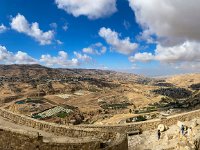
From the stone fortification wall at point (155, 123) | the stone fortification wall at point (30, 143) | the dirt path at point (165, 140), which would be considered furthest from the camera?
the stone fortification wall at point (155, 123)

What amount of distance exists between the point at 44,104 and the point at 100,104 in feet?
83.7

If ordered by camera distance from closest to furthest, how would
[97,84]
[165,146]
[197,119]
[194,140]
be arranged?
[194,140], [165,146], [197,119], [97,84]

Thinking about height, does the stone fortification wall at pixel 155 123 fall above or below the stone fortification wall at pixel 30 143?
below

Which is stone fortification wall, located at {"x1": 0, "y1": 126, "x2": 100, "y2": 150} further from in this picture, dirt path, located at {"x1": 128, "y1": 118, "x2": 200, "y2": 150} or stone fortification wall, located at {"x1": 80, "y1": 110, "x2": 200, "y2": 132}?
stone fortification wall, located at {"x1": 80, "y1": 110, "x2": 200, "y2": 132}

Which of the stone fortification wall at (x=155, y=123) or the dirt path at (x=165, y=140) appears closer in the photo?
the dirt path at (x=165, y=140)

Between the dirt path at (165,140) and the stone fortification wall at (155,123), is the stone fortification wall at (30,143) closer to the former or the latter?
the dirt path at (165,140)

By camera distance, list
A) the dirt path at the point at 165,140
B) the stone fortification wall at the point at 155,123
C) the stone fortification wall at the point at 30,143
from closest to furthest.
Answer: the stone fortification wall at the point at 30,143 < the dirt path at the point at 165,140 < the stone fortification wall at the point at 155,123

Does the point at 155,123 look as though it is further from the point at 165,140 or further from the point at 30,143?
the point at 30,143

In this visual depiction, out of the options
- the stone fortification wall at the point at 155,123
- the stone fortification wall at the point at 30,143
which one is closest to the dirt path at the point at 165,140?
the stone fortification wall at the point at 155,123

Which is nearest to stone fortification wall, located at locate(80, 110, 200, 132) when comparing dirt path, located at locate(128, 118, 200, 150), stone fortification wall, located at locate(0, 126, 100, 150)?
dirt path, located at locate(128, 118, 200, 150)

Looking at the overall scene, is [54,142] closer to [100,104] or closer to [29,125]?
[29,125]

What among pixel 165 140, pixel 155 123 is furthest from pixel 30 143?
pixel 155 123

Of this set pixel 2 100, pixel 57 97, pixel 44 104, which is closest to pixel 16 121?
pixel 44 104

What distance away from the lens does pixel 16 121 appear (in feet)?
78.8
